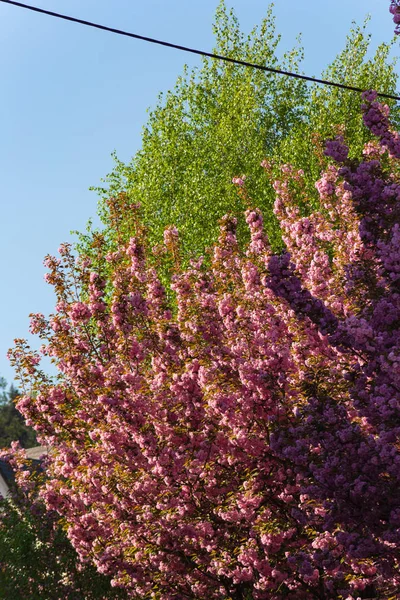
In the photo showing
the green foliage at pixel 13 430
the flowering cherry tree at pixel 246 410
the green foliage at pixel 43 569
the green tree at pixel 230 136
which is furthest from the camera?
the green foliage at pixel 13 430

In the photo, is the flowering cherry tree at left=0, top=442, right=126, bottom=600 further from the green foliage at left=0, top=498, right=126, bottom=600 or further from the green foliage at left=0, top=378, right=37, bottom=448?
the green foliage at left=0, top=378, right=37, bottom=448

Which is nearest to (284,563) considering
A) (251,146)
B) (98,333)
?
(98,333)

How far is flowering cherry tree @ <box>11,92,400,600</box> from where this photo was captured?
8.01 metres

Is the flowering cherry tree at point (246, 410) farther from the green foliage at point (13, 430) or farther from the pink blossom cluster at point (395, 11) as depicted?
the green foliage at point (13, 430)

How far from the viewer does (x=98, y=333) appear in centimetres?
1301

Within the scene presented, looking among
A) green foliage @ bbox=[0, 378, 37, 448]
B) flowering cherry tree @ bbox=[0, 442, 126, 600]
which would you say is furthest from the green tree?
green foliage @ bbox=[0, 378, 37, 448]

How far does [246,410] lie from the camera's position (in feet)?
30.6

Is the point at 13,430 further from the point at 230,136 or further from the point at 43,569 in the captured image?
the point at 43,569

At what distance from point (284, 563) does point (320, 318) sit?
3709 millimetres

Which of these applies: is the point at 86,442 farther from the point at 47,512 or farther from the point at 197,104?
the point at 197,104

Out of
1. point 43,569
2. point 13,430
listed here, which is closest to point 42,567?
point 43,569

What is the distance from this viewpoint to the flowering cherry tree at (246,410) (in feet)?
26.3

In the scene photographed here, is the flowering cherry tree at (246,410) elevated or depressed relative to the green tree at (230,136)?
depressed

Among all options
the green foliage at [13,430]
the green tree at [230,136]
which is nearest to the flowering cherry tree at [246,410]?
the green tree at [230,136]
